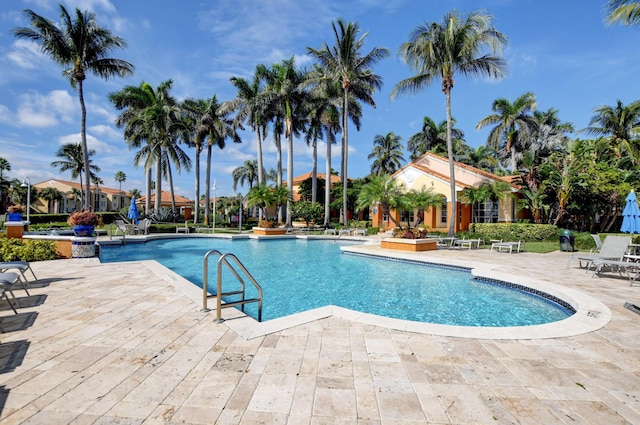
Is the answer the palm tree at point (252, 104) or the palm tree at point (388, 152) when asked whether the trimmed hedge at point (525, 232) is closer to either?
the palm tree at point (252, 104)

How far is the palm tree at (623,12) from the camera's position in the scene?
10.6 m

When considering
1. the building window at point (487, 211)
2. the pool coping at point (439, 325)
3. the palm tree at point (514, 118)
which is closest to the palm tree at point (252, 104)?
the building window at point (487, 211)

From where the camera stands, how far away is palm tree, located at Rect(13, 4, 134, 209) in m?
18.9

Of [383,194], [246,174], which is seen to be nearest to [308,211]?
[383,194]

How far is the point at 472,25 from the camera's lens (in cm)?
1792

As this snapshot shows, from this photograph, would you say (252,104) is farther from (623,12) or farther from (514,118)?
(623,12)

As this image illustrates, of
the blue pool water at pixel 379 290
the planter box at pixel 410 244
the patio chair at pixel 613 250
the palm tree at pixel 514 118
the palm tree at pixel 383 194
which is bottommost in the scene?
the blue pool water at pixel 379 290

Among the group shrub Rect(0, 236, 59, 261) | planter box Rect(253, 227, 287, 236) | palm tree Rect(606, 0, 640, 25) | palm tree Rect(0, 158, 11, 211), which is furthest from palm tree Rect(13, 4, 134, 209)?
palm tree Rect(0, 158, 11, 211)

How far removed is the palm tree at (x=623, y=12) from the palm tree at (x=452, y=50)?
244 inches

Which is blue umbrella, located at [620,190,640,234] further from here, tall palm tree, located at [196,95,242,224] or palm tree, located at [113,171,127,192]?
palm tree, located at [113,171,127,192]

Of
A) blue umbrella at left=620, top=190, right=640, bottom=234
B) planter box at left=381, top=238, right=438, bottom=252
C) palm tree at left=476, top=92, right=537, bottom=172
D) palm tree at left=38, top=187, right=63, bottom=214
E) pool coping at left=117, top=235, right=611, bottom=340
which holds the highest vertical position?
palm tree at left=476, top=92, right=537, bottom=172

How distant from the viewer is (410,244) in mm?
14539

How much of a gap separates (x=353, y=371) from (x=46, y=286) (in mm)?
7040

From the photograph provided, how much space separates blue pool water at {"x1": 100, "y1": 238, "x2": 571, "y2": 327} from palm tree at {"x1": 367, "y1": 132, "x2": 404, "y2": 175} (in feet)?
101
